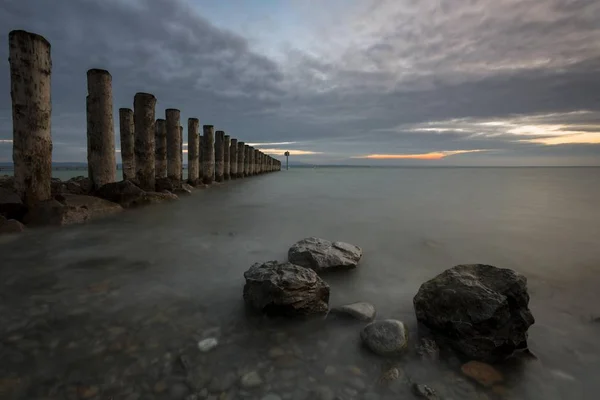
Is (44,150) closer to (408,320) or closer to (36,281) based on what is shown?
(36,281)

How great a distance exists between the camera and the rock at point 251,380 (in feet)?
5.72

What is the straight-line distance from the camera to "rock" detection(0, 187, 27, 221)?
219 inches

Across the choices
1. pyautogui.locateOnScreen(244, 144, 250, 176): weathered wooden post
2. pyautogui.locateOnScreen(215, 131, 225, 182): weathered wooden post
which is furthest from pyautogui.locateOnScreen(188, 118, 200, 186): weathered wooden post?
pyautogui.locateOnScreen(244, 144, 250, 176): weathered wooden post

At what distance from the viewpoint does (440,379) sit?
181 cm

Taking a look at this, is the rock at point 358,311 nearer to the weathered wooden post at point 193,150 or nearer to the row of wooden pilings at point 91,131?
the row of wooden pilings at point 91,131

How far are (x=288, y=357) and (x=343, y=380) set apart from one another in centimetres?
37

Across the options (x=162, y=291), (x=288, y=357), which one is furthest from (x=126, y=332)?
(x=288, y=357)

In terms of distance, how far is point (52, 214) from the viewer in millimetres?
5684

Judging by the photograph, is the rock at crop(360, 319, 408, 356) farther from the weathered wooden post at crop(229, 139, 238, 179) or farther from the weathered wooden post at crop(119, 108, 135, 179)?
the weathered wooden post at crop(229, 139, 238, 179)

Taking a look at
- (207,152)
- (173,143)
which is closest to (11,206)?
(173,143)

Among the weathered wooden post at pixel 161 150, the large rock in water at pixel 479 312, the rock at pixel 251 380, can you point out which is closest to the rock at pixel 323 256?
the large rock in water at pixel 479 312

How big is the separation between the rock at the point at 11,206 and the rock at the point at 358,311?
610 centimetres

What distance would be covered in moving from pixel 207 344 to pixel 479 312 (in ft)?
5.83

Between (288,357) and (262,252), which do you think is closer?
(288,357)
